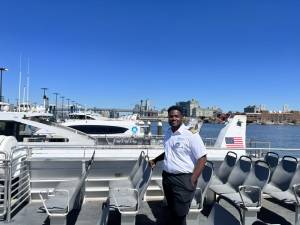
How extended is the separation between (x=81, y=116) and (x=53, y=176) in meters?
23.2

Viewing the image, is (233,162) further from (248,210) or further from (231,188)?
(248,210)

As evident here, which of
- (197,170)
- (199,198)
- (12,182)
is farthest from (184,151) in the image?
(12,182)

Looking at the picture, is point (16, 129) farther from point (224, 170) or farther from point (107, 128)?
point (107, 128)

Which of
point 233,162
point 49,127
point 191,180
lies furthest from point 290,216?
point 49,127

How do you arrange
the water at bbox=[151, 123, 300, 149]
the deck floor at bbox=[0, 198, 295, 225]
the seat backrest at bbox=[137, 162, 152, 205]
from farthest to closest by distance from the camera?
the water at bbox=[151, 123, 300, 149], the deck floor at bbox=[0, 198, 295, 225], the seat backrest at bbox=[137, 162, 152, 205]

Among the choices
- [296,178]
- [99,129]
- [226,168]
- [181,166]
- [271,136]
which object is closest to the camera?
[181,166]

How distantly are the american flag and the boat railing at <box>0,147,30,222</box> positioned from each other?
7350mm

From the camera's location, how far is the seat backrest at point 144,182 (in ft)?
21.0

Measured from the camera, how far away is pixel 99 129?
2572 cm

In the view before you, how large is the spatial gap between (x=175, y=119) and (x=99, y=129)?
20.4m

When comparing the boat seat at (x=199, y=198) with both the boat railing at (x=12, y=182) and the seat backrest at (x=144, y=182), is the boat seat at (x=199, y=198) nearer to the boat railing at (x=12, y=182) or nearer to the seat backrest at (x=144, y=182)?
the seat backrest at (x=144, y=182)

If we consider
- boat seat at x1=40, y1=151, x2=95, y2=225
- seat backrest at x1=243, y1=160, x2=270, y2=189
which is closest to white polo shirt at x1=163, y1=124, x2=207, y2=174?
seat backrest at x1=243, y1=160, x2=270, y2=189

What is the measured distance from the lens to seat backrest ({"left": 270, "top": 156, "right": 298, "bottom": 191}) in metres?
7.47

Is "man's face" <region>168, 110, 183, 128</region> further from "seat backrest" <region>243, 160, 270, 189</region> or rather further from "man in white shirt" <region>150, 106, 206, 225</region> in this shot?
"seat backrest" <region>243, 160, 270, 189</region>
